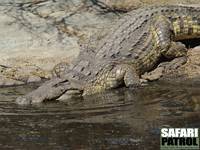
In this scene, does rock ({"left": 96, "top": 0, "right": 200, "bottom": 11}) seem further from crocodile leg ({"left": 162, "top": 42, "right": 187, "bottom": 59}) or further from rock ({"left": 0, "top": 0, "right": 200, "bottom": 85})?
crocodile leg ({"left": 162, "top": 42, "right": 187, "bottom": 59})

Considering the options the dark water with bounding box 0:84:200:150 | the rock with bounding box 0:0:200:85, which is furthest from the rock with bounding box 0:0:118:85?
the dark water with bounding box 0:84:200:150

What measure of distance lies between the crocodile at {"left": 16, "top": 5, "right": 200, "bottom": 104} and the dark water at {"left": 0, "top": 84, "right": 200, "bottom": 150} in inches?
12.9

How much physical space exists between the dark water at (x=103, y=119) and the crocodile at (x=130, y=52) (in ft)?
1.08

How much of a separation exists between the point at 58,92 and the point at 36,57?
1.59m

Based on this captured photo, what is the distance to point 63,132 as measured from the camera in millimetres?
5887

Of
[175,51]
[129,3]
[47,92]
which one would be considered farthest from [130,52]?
[129,3]

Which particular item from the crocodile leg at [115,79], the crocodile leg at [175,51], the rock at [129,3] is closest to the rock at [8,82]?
the crocodile leg at [115,79]

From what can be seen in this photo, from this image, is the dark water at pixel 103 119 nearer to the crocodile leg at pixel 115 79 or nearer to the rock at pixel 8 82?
the crocodile leg at pixel 115 79

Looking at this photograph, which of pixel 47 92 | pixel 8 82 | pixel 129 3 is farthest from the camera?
pixel 129 3

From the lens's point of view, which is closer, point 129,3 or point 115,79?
point 115,79

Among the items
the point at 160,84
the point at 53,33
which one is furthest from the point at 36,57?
the point at 160,84

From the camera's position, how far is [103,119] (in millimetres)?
6254

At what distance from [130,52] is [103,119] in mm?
2228

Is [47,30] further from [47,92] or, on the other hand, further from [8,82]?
[47,92]
